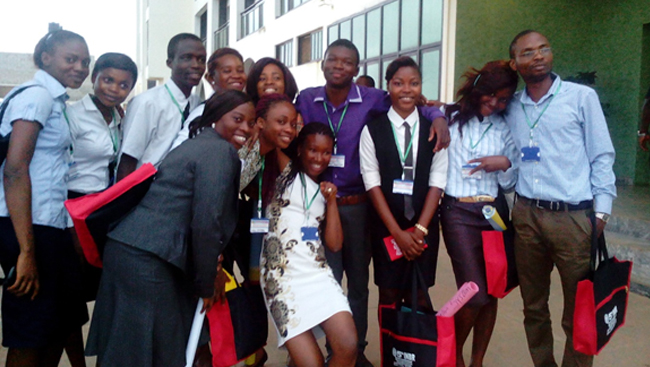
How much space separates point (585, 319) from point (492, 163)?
37.5 inches

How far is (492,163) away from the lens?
271 centimetres

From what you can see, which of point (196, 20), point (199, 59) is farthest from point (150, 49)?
point (199, 59)

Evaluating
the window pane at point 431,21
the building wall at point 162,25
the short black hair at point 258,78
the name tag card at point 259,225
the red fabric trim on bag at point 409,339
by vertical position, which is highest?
the building wall at point 162,25

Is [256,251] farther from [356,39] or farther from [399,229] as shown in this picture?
[356,39]

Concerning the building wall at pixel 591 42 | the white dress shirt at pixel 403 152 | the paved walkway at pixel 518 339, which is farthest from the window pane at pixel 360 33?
the white dress shirt at pixel 403 152

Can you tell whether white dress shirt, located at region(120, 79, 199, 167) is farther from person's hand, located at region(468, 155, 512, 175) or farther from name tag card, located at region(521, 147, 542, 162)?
name tag card, located at region(521, 147, 542, 162)

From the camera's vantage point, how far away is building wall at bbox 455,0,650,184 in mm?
7938

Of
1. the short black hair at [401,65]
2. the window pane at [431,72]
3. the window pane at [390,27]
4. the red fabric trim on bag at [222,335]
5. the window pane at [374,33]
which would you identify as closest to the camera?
the red fabric trim on bag at [222,335]

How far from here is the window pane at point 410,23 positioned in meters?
8.98

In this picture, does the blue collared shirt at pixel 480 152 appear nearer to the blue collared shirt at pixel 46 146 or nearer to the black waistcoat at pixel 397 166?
the black waistcoat at pixel 397 166

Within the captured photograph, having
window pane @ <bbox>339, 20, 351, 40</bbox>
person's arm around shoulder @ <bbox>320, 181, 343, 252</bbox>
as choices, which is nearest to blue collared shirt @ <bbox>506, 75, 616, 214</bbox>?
person's arm around shoulder @ <bbox>320, 181, 343, 252</bbox>

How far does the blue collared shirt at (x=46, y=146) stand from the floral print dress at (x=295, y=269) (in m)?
1.02

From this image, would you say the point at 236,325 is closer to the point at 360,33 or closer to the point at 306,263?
the point at 306,263

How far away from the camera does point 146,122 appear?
2.72 m
